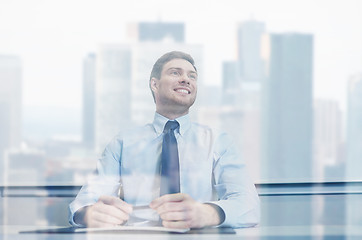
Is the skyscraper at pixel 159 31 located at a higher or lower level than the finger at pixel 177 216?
higher

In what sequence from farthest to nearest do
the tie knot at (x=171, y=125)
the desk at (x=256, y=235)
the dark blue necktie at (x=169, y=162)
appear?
the tie knot at (x=171, y=125) < the dark blue necktie at (x=169, y=162) < the desk at (x=256, y=235)

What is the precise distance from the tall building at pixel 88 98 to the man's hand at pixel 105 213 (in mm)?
281

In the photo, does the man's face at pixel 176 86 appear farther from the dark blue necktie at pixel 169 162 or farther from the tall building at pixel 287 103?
the tall building at pixel 287 103

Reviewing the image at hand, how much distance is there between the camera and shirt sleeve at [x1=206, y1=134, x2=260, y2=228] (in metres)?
1.82

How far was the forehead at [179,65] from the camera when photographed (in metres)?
1.90

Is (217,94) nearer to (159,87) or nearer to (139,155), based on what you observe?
(159,87)

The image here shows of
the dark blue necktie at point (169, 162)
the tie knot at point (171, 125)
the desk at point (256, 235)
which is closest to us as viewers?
the desk at point (256, 235)

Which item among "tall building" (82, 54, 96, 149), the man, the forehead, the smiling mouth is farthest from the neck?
"tall building" (82, 54, 96, 149)

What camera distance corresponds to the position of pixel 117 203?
1843mm

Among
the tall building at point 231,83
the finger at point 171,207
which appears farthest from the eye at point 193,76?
the finger at point 171,207

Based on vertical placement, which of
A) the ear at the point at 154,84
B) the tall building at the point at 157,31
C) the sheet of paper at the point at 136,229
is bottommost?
the sheet of paper at the point at 136,229

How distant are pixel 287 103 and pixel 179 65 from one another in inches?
22.3

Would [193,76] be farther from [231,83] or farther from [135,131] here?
[135,131]

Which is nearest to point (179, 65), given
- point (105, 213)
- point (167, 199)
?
point (167, 199)
